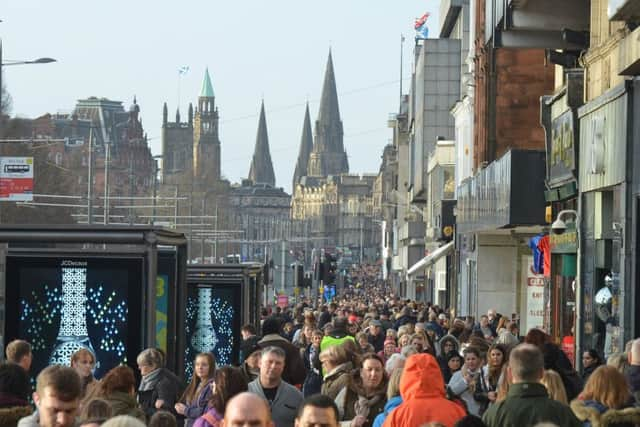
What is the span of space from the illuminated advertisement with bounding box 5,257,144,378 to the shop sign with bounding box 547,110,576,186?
517 inches

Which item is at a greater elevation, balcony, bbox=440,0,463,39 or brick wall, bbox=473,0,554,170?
balcony, bbox=440,0,463,39

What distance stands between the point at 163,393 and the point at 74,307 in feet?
9.58

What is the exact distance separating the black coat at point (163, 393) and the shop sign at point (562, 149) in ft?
49.8

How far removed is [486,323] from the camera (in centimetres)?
3175

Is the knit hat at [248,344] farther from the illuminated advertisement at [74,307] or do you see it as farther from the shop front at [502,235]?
the shop front at [502,235]

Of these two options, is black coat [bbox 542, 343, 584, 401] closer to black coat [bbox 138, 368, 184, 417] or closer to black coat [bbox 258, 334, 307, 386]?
black coat [bbox 258, 334, 307, 386]

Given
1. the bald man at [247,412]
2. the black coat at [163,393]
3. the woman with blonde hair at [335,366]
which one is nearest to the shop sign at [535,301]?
the woman with blonde hair at [335,366]

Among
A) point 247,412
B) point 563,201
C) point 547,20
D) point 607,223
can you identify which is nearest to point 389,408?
point 247,412

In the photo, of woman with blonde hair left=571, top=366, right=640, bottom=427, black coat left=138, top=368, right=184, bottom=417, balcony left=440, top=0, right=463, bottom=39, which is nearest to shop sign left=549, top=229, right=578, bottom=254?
black coat left=138, top=368, right=184, bottom=417

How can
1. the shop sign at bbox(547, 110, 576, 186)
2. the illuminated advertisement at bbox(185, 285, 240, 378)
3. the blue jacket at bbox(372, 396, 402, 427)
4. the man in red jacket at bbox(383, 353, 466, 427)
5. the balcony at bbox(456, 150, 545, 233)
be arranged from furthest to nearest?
the balcony at bbox(456, 150, 545, 233), the shop sign at bbox(547, 110, 576, 186), the illuminated advertisement at bbox(185, 285, 240, 378), the blue jacket at bbox(372, 396, 402, 427), the man in red jacket at bbox(383, 353, 466, 427)

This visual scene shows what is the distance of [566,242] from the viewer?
3023cm

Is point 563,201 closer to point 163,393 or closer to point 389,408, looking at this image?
point 163,393

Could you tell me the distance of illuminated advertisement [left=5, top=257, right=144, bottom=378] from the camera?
57.0 ft

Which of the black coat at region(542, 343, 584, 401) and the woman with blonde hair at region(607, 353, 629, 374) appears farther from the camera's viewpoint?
the black coat at region(542, 343, 584, 401)
